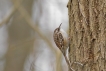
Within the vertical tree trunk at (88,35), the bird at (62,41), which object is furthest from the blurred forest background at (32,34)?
the vertical tree trunk at (88,35)

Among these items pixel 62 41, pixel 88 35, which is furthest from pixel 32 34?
pixel 88 35

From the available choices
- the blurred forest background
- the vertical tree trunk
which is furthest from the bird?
the blurred forest background

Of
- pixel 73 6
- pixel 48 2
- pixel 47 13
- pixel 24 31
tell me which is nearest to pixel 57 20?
pixel 47 13

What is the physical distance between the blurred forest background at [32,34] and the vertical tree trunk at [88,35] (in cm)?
108

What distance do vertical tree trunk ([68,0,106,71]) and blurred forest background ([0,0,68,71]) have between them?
108 centimetres

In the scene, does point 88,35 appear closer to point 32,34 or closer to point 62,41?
point 62,41

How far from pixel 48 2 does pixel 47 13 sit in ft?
1.56

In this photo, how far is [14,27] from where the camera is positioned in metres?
6.39

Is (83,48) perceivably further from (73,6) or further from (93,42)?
(73,6)

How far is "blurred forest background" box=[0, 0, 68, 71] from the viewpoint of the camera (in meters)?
4.44

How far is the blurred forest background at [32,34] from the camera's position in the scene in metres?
4.44

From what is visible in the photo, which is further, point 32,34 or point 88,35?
point 32,34

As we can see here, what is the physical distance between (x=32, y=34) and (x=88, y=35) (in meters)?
A: 3.13

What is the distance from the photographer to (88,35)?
7.86 feet
